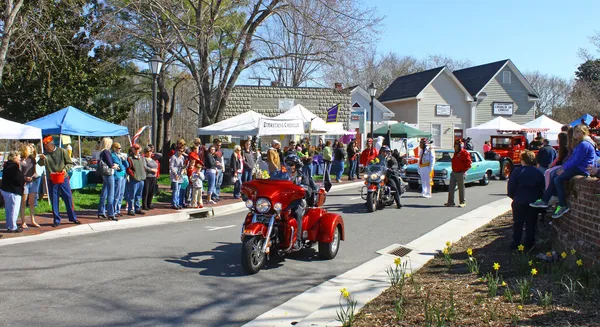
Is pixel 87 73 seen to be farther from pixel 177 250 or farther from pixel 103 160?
pixel 177 250

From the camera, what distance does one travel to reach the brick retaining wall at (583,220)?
630 centimetres

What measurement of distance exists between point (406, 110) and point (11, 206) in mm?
37230

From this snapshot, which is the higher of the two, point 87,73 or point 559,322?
point 87,73

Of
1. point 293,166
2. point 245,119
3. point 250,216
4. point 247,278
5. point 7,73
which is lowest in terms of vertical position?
point 247,278

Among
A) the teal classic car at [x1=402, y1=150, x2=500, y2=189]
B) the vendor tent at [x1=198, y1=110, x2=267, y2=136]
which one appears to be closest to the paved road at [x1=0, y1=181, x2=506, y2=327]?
the teal classic car at [x1=402, y1=150, x2=500, y2=189]

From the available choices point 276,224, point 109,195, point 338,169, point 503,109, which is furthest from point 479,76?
point 276,224

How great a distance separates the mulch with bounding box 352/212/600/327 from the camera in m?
4.98

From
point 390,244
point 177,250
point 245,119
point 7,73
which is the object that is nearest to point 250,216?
point 177,250

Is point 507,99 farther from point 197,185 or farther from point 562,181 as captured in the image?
point 562,181

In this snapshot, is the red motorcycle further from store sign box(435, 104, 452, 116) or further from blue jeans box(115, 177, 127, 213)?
store sign box(435, 104, 452, 116)

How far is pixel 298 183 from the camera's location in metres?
8.48

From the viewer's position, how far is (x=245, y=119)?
20781 mm

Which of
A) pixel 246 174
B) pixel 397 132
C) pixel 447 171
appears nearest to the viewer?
pixel 246 174

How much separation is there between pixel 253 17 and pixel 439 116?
25761 mm
